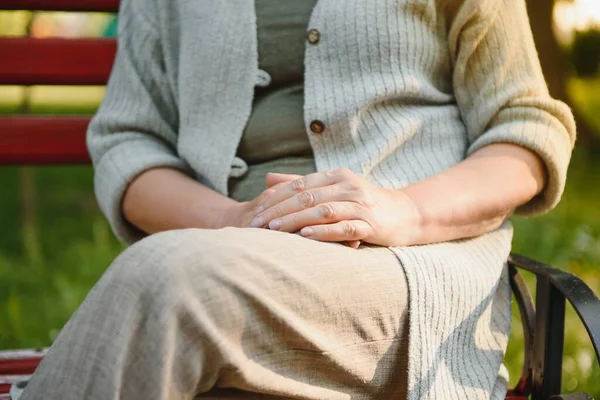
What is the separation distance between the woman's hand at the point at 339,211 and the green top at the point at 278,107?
11.0 inches

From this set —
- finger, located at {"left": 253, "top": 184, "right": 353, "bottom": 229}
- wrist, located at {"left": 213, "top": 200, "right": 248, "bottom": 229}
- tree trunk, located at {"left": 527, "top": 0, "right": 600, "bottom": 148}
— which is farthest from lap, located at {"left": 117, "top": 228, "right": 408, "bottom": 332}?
tree trunk, located at {"left": 527, "top": 0, "right": 600, "bottom": 148}

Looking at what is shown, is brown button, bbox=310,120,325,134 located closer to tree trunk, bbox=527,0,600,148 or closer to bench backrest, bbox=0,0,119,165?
bench backrest, bbox=0,0,119,165

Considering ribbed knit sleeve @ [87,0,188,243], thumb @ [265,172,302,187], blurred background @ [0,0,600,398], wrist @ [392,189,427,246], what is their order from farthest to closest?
blurred background @ [0,0,600,398] → ribbed knit sleeve @ [87,0,188,243] → thumb @ [265,172,302,187] → wrist @ [392,189,427,246]

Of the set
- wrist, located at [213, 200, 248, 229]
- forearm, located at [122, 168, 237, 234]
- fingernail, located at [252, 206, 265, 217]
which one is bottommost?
forearm, located at [122, 168, 237, 234]

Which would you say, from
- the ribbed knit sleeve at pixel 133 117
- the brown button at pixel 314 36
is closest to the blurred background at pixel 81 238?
the ribbed knit sleeve at pixel 133 117

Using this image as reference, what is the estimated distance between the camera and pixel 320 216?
66.9 inches

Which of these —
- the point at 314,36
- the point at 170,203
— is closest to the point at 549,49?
the point at 314,36

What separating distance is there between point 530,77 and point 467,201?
382mm

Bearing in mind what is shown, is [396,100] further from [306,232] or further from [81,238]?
[81,238]

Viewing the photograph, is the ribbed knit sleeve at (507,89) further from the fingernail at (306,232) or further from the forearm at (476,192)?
the fingernail at (306,232)

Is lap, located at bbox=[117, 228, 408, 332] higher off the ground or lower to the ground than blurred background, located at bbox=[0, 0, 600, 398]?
higher

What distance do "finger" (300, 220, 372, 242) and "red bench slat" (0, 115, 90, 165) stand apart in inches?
50.6

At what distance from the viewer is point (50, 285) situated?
4.86 m

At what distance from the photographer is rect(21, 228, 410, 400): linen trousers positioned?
1375 millimetres
